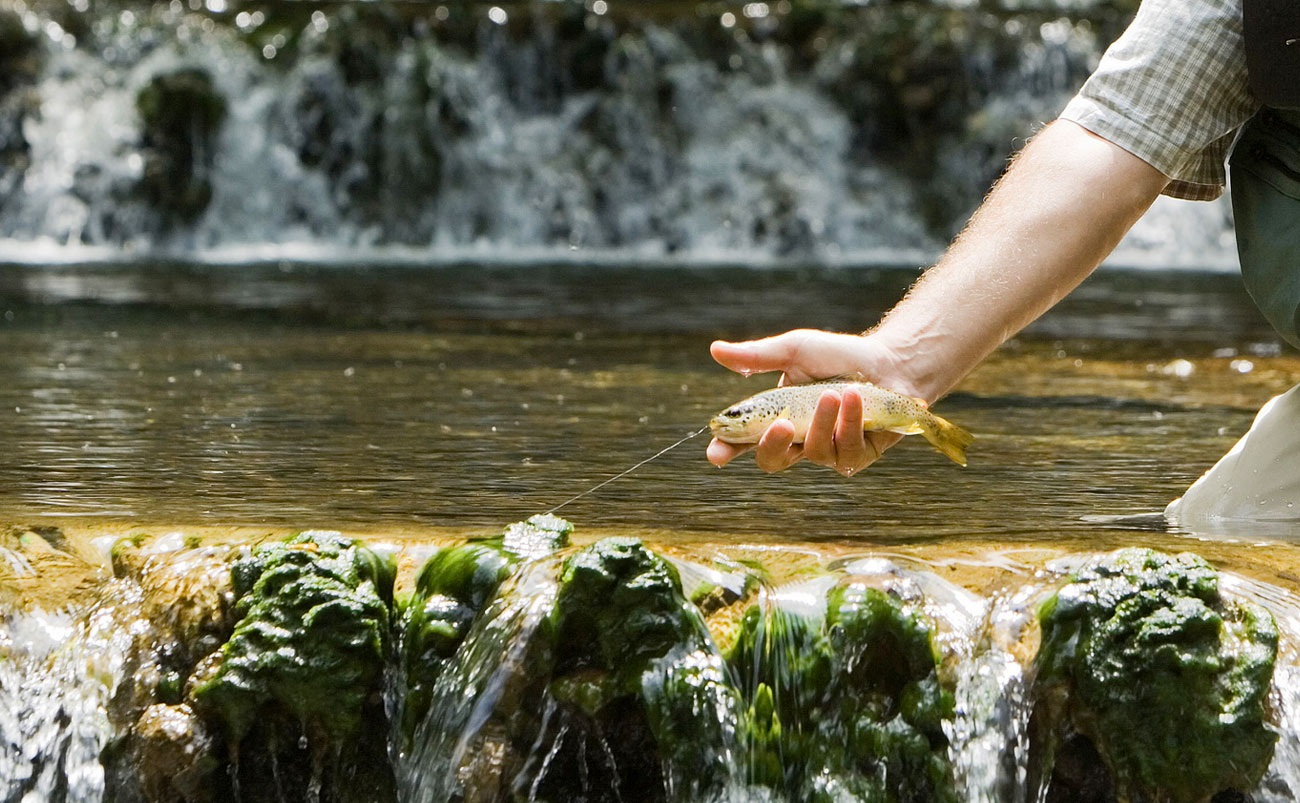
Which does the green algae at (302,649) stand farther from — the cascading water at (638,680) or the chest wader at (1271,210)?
the chest wader at (1271,210)

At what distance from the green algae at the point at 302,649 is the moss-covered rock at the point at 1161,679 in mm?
1125

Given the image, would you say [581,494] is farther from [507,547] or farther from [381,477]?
[507,547]

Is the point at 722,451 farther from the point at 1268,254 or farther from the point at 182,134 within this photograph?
the point at 182,134

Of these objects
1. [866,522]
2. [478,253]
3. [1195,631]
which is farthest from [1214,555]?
[478,253]

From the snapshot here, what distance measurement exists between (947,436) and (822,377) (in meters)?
0.28

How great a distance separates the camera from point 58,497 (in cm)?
370

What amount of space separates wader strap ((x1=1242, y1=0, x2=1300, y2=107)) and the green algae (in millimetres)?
1673

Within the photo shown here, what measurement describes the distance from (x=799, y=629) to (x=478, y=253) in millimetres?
13521

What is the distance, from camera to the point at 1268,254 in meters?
3.16

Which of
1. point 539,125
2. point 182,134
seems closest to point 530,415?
point 182,134

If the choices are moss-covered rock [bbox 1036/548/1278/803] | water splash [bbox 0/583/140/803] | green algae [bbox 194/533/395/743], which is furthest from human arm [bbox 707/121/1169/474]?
water splash [bbox 0/583/140/803]

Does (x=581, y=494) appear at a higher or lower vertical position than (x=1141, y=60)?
lower

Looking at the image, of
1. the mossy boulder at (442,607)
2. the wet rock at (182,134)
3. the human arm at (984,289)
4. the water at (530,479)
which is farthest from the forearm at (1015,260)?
the wet rock at (182,134)

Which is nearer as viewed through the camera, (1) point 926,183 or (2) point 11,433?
(2) point 11,433
